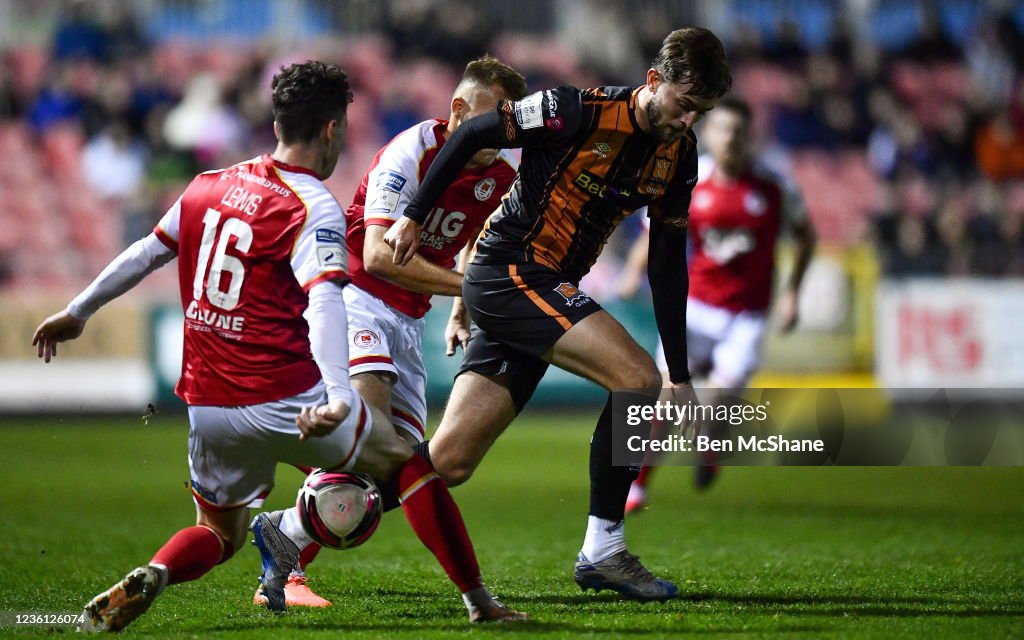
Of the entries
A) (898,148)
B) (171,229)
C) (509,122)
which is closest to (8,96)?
(898,148)

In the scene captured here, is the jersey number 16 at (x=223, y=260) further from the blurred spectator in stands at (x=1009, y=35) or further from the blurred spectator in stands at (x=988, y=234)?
the blurred spectator in stands at (x=1009, y=35)

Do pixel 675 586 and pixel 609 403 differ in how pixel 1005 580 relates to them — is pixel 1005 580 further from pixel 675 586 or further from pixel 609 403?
pixel 609 403

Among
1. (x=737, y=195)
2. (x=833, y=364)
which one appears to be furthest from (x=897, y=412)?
(x=737, y=195)

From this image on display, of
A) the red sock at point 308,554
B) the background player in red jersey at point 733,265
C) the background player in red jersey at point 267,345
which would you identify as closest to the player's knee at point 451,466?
the red sock at point 308,554

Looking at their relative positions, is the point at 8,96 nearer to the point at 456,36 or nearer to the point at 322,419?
the point at 456,36

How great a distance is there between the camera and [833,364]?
15.5 metres

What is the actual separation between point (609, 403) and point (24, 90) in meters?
15.7

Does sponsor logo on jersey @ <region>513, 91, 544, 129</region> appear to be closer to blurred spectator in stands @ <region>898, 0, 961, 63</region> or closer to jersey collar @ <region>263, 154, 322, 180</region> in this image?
jersey collar @ <region>263, 154, 322, 180</region>

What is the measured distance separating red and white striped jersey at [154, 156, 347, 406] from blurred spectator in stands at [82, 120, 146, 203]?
13.3 meters

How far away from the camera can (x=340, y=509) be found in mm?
5207

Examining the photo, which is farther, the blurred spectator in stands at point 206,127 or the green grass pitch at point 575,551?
the blurred spectator in stands at point 206,127

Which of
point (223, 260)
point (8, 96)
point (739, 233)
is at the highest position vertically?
point (8, 96)

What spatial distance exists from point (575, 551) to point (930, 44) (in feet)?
51.0

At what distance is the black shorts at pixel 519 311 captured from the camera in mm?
5680
